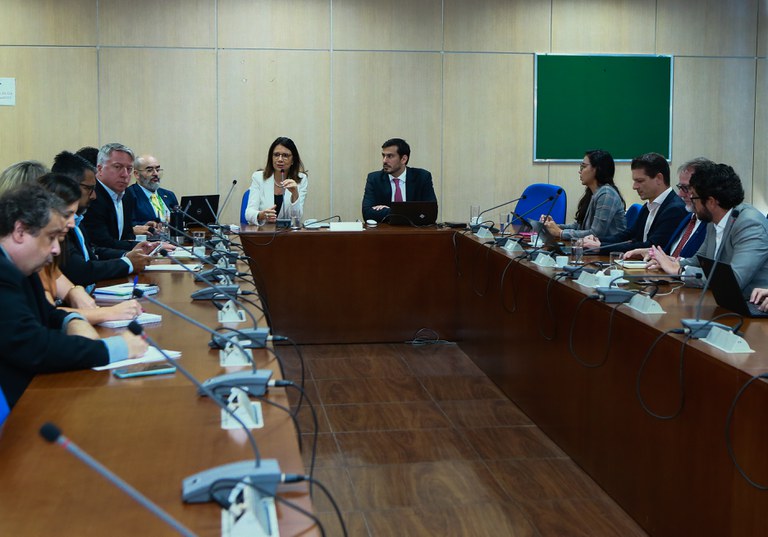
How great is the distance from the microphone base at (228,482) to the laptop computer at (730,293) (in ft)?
6.65

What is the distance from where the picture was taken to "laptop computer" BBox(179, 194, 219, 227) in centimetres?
598

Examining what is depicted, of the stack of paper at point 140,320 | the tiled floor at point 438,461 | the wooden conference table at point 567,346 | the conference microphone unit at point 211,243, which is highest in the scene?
the conference microphone unit at point 211,243

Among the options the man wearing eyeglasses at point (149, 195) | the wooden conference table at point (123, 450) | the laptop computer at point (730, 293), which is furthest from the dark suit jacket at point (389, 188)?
the wooden conference table at point (123, 450)

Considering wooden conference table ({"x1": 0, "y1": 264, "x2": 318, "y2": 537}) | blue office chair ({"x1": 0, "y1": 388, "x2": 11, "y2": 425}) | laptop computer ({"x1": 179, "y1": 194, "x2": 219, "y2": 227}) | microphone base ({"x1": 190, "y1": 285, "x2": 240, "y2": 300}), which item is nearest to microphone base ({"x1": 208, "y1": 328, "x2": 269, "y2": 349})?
wooden conference table ({"x1": 0, "y1": 264, "x2": 318, "y2": 537})

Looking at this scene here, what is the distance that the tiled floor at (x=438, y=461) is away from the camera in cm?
310

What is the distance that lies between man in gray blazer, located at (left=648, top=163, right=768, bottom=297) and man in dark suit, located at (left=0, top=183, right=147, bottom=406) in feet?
7.33

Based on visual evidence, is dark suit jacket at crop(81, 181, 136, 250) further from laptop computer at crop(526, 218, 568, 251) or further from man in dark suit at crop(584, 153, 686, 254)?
man in dark suit at crop(584, 153, 686, 254)

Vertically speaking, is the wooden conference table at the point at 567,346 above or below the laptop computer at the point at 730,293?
below

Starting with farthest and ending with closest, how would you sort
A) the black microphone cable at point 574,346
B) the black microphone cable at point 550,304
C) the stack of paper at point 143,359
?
1. the black microphone cable at point 550,304
2. the black microphone cable at point 574,346
3. the stack of paper at point 143,359

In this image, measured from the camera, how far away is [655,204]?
17.0 feet

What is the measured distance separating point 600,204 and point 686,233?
102 centimetres

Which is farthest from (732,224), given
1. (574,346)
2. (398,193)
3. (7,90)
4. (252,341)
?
(7,90)

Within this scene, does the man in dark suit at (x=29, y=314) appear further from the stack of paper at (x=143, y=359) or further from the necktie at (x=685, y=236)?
the necktie at (x=685, y=236)

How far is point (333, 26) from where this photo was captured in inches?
292
